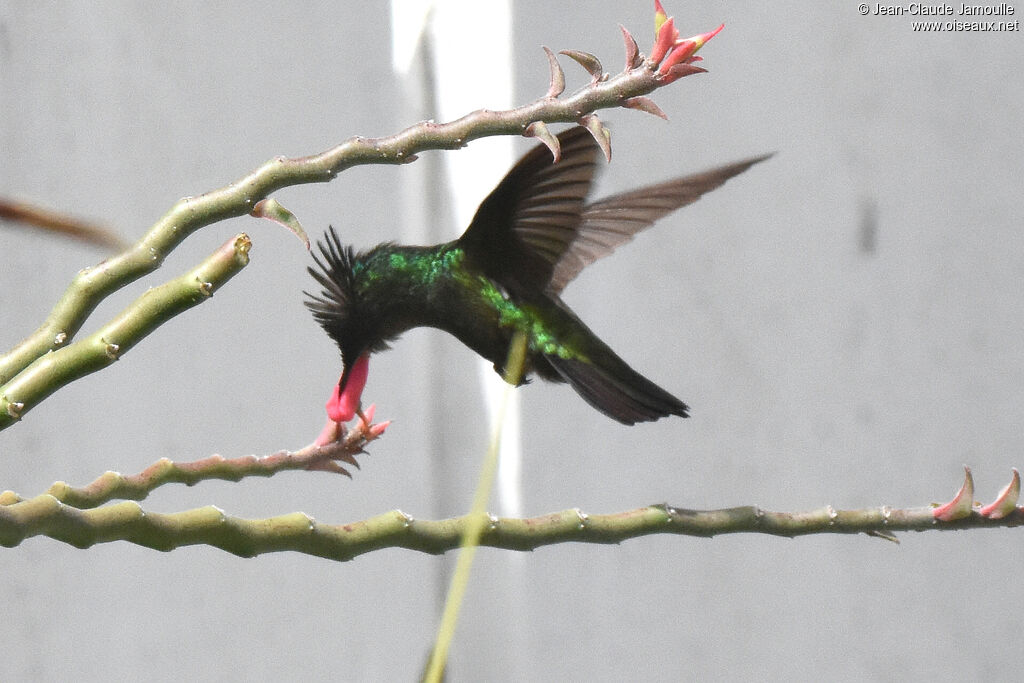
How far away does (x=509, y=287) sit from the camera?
0.54m

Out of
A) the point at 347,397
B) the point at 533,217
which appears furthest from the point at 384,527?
the point at 533,217

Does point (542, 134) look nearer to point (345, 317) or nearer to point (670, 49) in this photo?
point (670, 49)

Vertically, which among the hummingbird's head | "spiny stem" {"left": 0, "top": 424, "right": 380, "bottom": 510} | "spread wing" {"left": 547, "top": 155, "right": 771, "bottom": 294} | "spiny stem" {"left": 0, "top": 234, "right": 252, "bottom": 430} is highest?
"spread wing" {"left": 547, "top": 155, "right": 771, "bottom": 294}

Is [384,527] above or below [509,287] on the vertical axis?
below

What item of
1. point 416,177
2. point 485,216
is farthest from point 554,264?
point 416,177

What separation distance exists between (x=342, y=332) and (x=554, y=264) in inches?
5.0

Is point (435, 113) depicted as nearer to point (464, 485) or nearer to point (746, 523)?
point (464, 485)

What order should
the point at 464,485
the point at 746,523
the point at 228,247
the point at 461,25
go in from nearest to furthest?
the point at 228,247 → the point at 746,523 → the point at 461,25 → the point at 464,485

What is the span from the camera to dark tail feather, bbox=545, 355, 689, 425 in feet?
1.67

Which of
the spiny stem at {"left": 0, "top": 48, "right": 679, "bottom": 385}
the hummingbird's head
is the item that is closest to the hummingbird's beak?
the hummingbird's head

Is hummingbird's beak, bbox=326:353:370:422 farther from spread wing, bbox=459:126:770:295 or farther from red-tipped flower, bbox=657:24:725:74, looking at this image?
red-tipped flower, bbox=657:24:725:74

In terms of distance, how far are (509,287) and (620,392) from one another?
8 cm

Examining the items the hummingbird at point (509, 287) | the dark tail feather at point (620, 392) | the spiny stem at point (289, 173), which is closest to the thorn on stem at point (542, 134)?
the spiny stem at point (289, 173)

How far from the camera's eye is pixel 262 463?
0.46 meters
